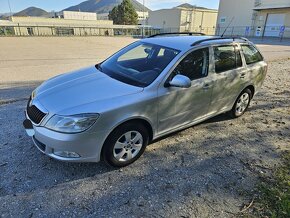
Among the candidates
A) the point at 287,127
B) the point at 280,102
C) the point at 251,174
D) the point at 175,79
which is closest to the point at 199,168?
the point at 251,174

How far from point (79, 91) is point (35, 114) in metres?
0.61

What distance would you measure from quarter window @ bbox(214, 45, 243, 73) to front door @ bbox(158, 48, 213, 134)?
0.89ft

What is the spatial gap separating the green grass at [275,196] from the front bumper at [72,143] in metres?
1.93

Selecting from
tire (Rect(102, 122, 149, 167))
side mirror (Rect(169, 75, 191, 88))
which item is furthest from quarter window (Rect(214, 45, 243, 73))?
tire (Rect(102, 122, 149, 167))

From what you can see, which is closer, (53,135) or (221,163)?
(53,135)

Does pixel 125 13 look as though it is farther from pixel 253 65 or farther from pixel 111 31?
pixel 253 65

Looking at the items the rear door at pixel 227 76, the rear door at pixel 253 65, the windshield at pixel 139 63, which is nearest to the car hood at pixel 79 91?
the windshield at pixel 139 63

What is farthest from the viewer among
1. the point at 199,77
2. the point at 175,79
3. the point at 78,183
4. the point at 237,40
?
the point at 237,40

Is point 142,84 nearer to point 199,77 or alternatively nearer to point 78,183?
point 199,77

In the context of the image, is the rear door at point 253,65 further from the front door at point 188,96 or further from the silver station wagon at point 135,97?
the front door at point 188,96

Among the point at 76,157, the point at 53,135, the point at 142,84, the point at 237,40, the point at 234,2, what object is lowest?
the point at 76,157

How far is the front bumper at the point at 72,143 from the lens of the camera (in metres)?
2.61

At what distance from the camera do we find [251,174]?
10.2 ft

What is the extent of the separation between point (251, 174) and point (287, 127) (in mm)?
2047
